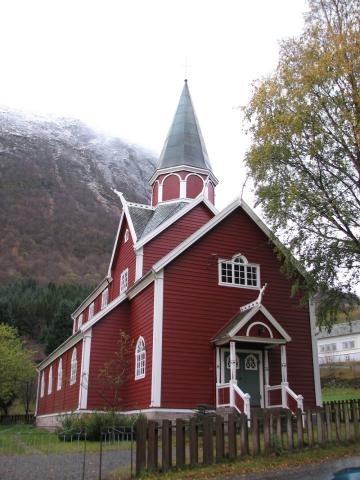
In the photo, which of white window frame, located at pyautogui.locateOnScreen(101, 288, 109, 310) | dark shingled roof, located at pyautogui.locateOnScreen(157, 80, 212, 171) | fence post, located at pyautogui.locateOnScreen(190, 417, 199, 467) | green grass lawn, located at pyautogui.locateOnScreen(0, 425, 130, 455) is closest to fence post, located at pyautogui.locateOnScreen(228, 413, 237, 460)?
fence post, located at pyautogui.locateOnScreen(190, 417, 199, 467)

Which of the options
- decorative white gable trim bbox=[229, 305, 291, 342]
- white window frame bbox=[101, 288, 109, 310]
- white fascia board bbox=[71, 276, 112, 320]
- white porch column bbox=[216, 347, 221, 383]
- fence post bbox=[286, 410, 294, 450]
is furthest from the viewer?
white window frame bbox=[101, 288, 109, 310]

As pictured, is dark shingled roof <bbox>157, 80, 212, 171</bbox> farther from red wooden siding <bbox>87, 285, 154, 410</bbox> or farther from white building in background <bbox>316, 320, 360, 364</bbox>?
white building in background <bbox>316, 320, 360, 364</bbox>

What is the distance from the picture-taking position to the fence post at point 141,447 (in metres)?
11.5

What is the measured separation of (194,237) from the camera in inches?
860

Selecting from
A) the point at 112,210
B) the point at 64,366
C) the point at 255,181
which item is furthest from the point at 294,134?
the point at 112,210

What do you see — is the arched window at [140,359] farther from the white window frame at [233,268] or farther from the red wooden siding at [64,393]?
the white window frame at [233,268]

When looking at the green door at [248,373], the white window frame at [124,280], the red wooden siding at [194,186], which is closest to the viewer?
the green door at [248,373]

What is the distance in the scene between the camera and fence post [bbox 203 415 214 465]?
39.9ft

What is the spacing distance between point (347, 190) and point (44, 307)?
Result: 6642 cm

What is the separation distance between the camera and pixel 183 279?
21.4m

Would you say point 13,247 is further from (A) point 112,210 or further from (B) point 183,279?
(B) point 183,279

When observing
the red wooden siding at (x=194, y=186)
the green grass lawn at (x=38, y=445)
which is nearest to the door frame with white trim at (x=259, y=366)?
the green grass lawn at (x=38, y=445)

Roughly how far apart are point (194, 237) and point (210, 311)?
310cm

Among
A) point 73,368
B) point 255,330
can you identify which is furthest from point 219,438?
point 73,368
